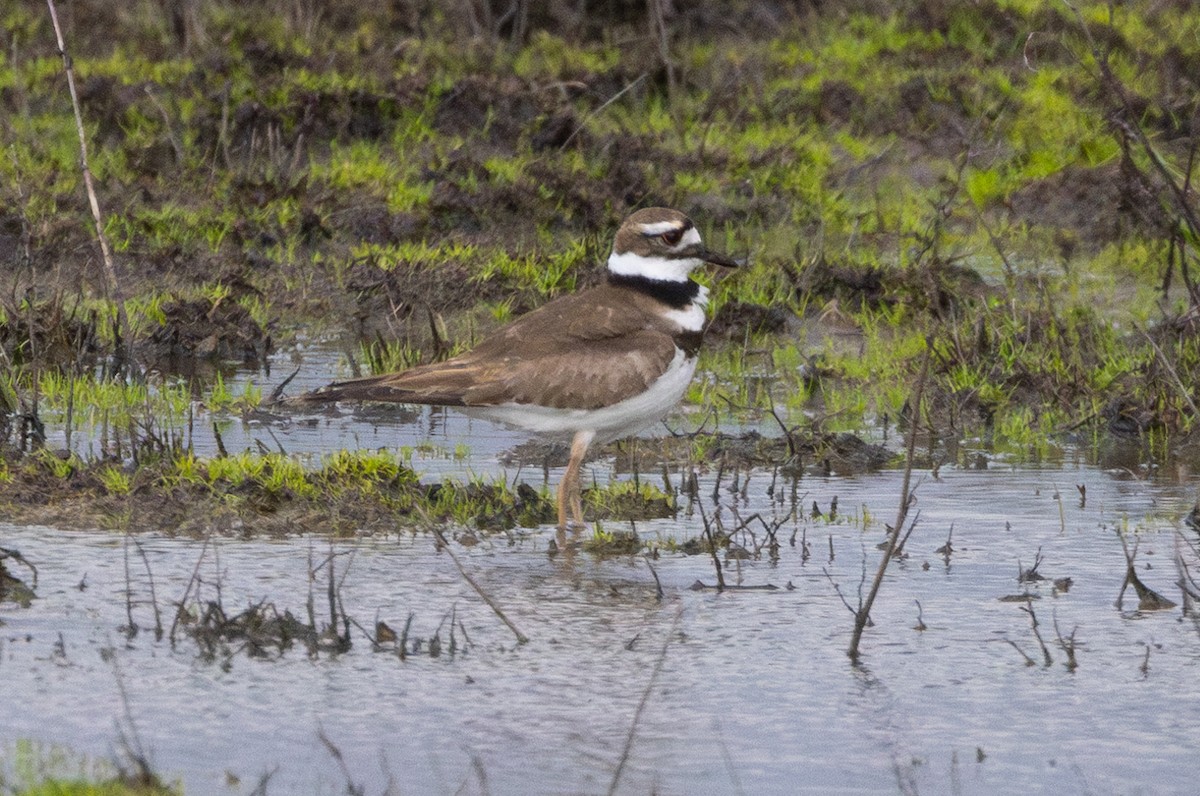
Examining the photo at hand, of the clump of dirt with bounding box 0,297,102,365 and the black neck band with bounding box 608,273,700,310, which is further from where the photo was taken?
the clump of dirt with bounding box 0,297,102,365

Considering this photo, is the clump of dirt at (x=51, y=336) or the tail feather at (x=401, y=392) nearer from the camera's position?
the tail feather at (x=401, y=392)

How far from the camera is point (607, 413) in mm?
8023

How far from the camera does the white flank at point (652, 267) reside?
871cm

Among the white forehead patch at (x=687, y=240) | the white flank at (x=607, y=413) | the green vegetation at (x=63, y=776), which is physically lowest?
the green vegetation at (x=63, y=776)

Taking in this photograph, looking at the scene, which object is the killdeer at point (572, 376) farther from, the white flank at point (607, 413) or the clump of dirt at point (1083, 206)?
the clump of dirt at point (1083, 206)

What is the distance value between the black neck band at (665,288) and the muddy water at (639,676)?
1.33 m

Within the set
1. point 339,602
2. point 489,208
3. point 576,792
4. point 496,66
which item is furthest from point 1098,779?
point 496,66

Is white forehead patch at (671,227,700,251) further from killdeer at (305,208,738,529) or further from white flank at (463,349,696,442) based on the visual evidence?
white flank at (463,349,696,442)

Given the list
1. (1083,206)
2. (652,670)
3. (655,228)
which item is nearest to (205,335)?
(655,228)

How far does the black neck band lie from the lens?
28.2ft

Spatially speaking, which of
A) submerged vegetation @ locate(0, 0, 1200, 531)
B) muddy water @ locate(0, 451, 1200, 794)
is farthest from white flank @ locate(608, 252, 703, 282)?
muddy water @ locate(0, 451, 1200, 794)

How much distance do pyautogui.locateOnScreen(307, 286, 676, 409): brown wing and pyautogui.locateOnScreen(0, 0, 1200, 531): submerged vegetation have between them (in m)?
0.35

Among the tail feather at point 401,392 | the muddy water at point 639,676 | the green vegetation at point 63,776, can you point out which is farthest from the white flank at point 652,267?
the green vegetation at point 63,776

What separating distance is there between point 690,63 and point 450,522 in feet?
30.4
